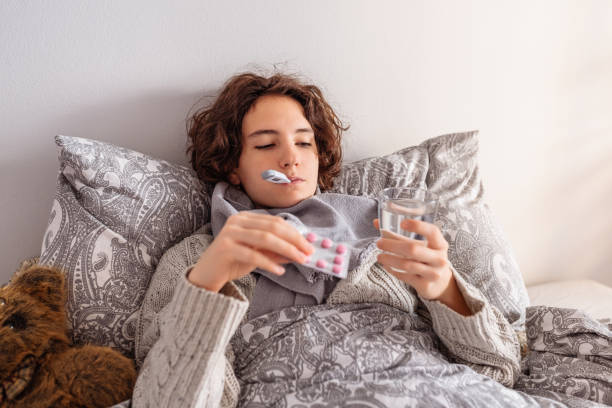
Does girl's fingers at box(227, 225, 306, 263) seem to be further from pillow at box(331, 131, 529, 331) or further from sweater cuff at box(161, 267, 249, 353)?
pillow at box(331, 131, 529, 331)

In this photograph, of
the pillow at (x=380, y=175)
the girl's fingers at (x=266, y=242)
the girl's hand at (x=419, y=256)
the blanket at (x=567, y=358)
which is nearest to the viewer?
the girl's fingers at (x=266, y=242)

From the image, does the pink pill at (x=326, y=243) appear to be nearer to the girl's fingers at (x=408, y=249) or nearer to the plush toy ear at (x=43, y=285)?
the girl's fingers at (x=408, y=249)

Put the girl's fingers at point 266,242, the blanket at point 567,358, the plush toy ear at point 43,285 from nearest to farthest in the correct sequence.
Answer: the girl's fingers at point 266,242 < the plush toy ear at point 43,285 < the blanket at point 567,358

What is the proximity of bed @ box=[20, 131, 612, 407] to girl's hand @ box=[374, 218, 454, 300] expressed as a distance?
7.1 inches

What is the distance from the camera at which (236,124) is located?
1259mm

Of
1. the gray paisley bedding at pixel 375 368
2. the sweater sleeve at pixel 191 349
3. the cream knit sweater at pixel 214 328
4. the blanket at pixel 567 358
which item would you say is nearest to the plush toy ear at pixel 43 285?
the cream knit sweater at pixel 214 328

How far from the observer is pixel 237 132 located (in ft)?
4.13

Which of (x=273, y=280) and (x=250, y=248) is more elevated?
(x=250, y=248)

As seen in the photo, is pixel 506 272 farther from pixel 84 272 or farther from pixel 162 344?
Result: pixel 84 272

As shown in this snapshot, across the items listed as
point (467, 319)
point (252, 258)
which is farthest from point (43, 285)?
point (467, 319)

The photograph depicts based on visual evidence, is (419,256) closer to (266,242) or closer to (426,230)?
(426,230)

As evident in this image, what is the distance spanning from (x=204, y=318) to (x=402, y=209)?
40cm

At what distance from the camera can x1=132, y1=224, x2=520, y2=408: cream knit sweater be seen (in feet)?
2.54

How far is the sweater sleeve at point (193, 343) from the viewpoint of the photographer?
0.77 meters
